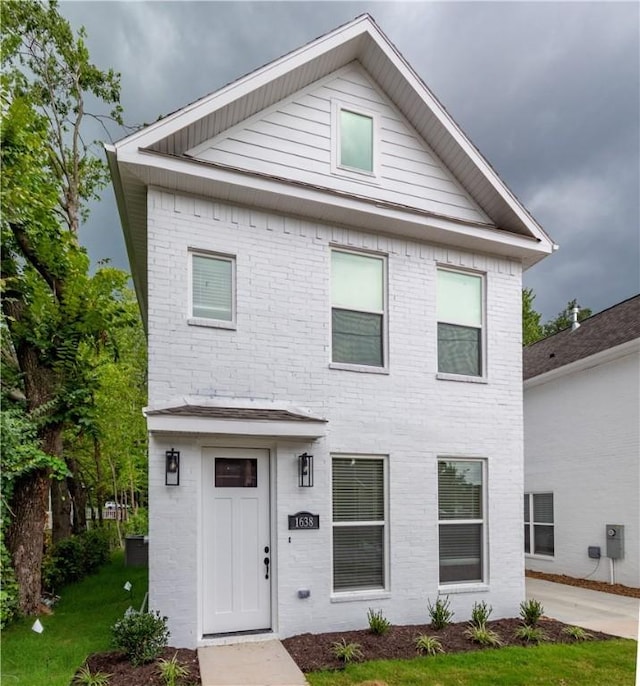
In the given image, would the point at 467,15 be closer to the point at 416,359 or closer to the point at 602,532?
the point at 416,359

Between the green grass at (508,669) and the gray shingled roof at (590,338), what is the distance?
7.08m

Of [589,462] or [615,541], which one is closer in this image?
[615,541]

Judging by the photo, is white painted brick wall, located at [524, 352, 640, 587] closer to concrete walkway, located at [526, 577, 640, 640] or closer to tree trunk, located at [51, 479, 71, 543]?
concrete walkway, located at [526, 577, 640, 640]

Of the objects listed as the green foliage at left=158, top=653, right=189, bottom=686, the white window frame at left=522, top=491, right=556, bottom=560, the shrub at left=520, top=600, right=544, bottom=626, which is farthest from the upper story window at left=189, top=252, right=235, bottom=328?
the white window frame at left=522, top=491, right=556, bottom=560

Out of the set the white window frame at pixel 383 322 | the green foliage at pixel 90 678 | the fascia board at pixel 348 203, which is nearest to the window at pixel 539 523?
the fascia board at pixel 348 203

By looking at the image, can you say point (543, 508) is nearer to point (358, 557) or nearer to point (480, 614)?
point (480, 614)

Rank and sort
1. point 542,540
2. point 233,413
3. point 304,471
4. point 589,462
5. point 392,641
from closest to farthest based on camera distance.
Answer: point 233,413, point 392,641, point 304,471, point 589,462, point 542,540

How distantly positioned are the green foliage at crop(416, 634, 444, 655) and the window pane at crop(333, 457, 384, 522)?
1.67 meters

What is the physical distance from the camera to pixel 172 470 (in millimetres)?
6801

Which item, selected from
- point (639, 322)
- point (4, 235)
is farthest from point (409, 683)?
point (639, 322)

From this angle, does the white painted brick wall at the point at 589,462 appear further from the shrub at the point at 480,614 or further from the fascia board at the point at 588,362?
the shrub at the point at 480,614

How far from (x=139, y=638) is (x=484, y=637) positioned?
434 cm

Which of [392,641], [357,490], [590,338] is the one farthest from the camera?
[590,338]

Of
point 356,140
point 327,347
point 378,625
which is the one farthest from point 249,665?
point 356,140
